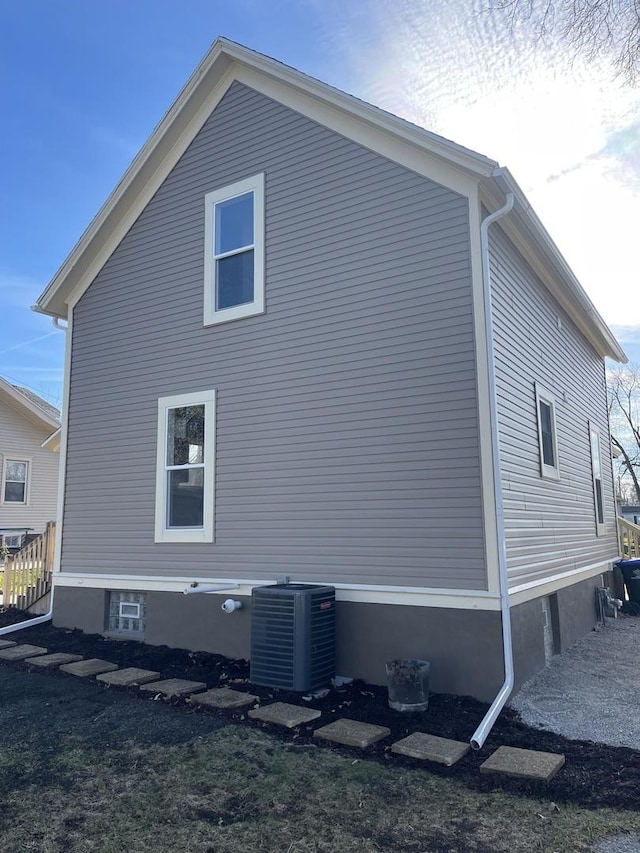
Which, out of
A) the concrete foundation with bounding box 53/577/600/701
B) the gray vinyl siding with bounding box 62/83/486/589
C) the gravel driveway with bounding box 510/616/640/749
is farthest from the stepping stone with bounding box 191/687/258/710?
the gravel driveway with bounding box 510/616/640/749

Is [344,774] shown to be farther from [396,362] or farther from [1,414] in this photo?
[1,414]

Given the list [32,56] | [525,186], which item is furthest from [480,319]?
[32,56]

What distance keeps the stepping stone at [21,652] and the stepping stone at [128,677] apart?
139cm

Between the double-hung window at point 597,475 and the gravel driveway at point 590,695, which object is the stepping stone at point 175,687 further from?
the double-hung window at point 597,475

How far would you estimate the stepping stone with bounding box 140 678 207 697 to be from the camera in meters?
5.72

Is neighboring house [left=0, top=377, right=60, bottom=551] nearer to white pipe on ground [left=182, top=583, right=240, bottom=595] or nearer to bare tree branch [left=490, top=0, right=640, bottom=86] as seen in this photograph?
white pipe on ground [left=182, top=583, right=240, bottom=595]

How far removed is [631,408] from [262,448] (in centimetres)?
3482

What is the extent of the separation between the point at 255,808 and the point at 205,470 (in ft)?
14.6

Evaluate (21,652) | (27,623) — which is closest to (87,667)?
(21,652)

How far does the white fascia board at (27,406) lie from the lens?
55.8 feet

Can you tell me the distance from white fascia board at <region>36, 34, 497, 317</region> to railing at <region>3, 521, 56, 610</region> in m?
3.60

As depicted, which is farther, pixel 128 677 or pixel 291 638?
pixel 128 677

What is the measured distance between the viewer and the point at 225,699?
5445 mm

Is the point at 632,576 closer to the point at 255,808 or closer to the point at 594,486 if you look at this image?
the point at 594,486
